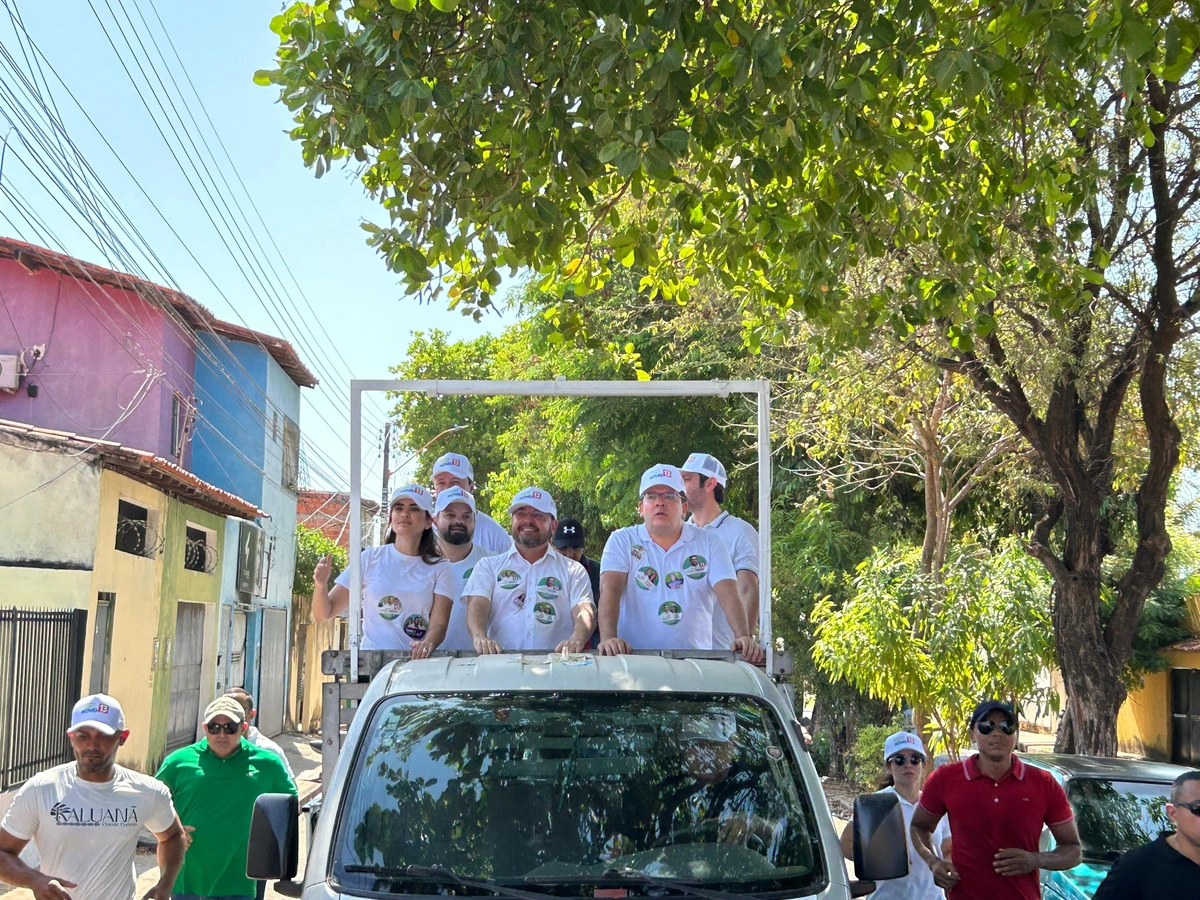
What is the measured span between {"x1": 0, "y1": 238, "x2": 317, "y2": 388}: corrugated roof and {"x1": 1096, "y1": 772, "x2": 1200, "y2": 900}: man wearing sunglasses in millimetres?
14910

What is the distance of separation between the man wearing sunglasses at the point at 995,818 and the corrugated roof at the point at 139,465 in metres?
10.6

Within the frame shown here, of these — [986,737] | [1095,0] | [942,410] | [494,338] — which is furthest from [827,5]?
[494,338]

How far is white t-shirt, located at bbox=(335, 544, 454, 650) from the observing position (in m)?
6.20

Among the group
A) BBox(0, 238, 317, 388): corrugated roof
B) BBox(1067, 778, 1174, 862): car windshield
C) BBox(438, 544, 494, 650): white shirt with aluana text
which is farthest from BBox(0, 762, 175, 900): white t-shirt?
BBox(0, 238, 317, 388): corrugated roof

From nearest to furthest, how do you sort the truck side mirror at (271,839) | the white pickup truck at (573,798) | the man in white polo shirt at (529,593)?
the white pickup truck at (573,798) < the truck side mirror at (271,839) < the man in white polo shirt at (529,593)

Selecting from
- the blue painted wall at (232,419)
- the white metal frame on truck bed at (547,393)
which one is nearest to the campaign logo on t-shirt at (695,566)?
the white metal frame on truck bed at (547,393)

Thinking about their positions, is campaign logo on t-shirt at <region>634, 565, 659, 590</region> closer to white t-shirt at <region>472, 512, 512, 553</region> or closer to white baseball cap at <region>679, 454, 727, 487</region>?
white baseball cap at <region>679, 454, 727, 487</region>

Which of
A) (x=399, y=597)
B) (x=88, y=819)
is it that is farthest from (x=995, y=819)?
(x=88, y=819)

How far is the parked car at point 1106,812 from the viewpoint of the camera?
20.9 feet

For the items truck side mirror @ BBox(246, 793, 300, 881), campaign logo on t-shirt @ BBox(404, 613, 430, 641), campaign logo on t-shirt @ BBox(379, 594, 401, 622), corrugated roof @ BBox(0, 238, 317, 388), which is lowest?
truck side mirror @ BBox(246, 793, 300, 881)

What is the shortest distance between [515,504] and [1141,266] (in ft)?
19.6

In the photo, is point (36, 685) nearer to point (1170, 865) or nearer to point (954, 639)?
point (954, 639)

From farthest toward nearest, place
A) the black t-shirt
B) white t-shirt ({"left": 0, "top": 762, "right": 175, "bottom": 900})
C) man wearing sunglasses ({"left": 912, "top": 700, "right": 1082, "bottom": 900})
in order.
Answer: man wearing sunglasses ({"left": 912, "top": 700, "right": 1082, "bottom": 900}) < white t-shirt ({"left": 0, "top": 762, "right": 175, "bottom": 900}) < the black t-shirt

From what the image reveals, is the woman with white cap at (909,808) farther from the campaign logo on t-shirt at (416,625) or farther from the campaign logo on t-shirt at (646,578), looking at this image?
the campaign logo on t-shirt at (416,625)
